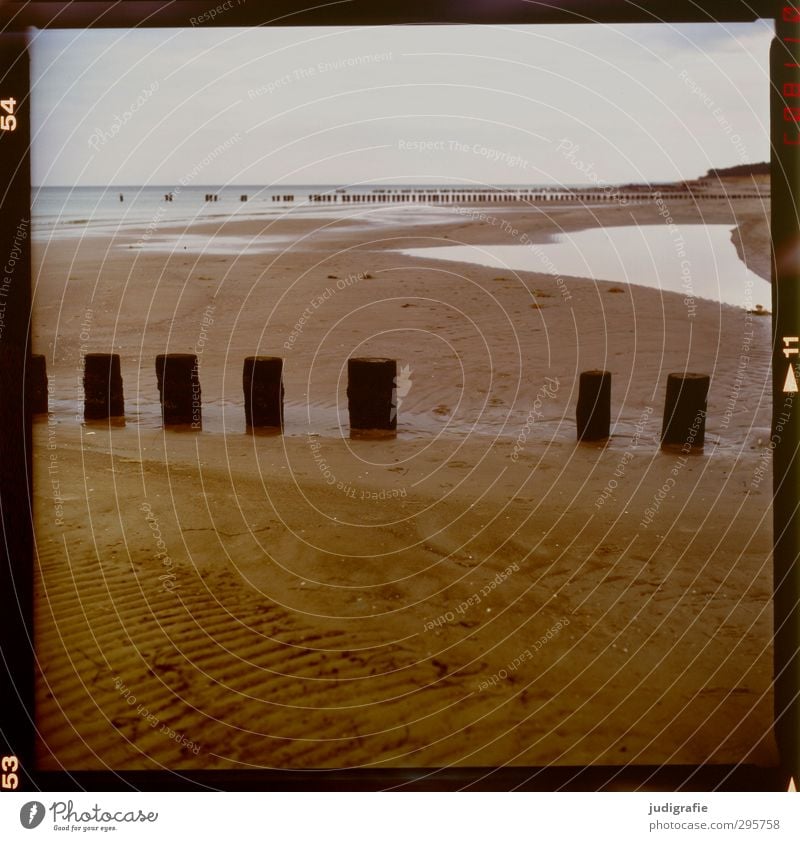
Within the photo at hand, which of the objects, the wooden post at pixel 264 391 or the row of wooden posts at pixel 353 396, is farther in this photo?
the wooden post at pixel 264 391

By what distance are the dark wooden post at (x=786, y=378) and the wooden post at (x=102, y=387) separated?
5035mm

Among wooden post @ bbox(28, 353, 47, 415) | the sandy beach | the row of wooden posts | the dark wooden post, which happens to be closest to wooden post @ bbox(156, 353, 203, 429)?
the row of wooden posts

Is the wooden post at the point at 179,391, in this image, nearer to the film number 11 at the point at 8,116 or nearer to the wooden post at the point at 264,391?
the wooden post at the point at 264,391

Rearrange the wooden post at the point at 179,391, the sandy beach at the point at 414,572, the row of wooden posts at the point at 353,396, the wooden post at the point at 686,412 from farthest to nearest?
1. the wooden post at the point at 179,391
2. the row of wooden posts at the point at 353,396
3. the wooden post at the point at 686,412
4. the sandy beach at the point at 414,572

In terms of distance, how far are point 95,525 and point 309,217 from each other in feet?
75.7

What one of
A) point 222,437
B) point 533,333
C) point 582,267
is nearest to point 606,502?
point 222,437

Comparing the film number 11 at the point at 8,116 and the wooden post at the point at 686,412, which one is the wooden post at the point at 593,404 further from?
the film number 11 at the point at 8,116

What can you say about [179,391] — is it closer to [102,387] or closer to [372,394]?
[102,387]

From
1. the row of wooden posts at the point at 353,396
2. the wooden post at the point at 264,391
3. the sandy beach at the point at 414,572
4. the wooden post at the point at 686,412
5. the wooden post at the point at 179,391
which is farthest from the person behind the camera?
the wooden post at the point at 179,391

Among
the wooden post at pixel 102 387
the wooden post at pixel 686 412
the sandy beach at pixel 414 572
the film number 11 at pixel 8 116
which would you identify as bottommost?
the sandy beach at pixel 414 572

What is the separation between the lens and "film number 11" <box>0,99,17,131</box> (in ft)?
12.0

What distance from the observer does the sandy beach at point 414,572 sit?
11.8 ft

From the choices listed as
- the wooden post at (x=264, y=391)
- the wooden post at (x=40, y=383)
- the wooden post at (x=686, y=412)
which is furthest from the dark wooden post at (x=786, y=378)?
the wooden post at (x=40, y=383)

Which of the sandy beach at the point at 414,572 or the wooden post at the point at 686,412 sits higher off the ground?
the wooden post at the point at 686,412
